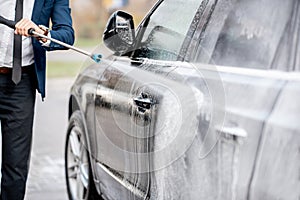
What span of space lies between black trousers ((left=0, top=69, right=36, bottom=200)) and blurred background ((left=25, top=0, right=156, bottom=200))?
73 centimetres

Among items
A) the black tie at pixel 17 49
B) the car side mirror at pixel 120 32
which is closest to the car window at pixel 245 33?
the car side mirror at pixel 120 32

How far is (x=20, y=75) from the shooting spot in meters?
3.52

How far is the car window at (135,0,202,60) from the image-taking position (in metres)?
3.21

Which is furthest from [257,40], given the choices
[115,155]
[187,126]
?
[115,155]

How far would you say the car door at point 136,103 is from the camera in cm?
290

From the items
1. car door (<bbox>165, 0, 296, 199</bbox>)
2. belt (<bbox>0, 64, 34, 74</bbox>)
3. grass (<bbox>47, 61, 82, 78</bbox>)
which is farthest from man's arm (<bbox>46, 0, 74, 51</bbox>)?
grass (<bbox>47, 61, 82, 78</bbox>)

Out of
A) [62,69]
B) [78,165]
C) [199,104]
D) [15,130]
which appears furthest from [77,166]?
[62,69]

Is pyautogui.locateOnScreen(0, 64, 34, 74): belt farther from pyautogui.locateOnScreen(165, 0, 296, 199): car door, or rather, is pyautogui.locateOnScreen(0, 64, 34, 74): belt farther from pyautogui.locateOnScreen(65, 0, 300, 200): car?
pyautogui.locateOnScreen(165, 0, 296, 199): car door

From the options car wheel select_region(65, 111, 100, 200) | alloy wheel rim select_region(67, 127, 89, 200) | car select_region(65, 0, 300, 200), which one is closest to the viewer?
car select_region(65, 0, 300, 200)

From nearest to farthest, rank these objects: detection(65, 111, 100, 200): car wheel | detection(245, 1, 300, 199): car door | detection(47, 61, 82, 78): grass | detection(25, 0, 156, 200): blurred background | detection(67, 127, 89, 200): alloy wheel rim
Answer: detection(245, 1, 300, 199): car door → detection(65, 111, 100, 200): car wheel → detection(67, 127, 89, 200): alloy wheel rim → detection(25, 0, 156, 200): blurred background → detection(47, 61, 82, 78): grass

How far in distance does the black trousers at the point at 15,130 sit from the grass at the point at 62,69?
10.1 meters

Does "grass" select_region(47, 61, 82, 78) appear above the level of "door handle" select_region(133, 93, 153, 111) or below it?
below

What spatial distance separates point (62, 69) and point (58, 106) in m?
5.17

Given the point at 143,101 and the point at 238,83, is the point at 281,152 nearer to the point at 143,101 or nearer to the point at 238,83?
the point at 238,83
